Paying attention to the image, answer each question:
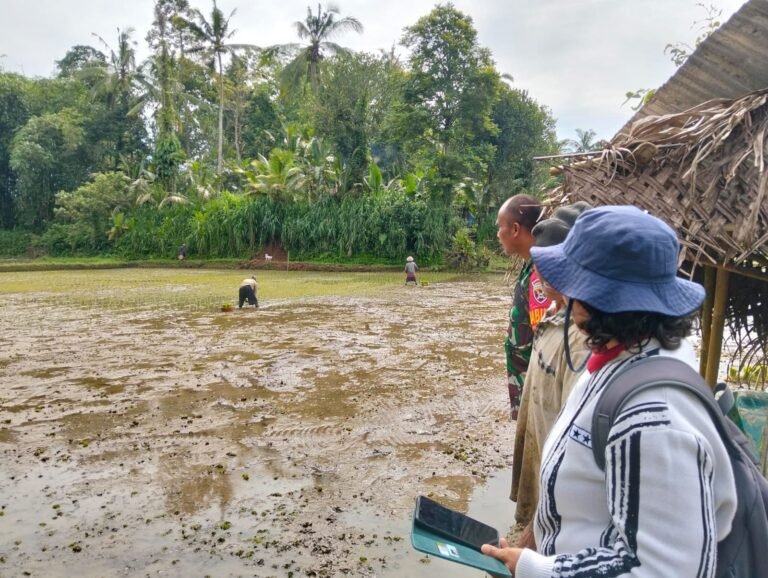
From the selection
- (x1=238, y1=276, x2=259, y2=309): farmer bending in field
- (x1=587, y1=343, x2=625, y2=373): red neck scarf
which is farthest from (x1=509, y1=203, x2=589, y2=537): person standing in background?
(x1=238, y1=276, x2=259, y2=309): farmer bending in field

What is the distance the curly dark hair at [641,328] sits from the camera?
3.57 feet

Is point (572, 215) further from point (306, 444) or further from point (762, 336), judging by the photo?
point (306, 444)

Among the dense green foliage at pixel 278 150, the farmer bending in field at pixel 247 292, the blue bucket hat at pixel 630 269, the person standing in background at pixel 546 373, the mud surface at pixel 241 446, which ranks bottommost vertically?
the mud surface at pixel 241 446

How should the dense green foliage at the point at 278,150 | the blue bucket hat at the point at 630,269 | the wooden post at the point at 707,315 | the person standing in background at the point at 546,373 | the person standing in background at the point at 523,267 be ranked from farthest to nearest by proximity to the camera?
the dense green foliage at the point at 278,150
the wooden post at the point at 707,315
the person standing in background at the point at 523,267
the person standing in background at the point at 546,373
the blue bucket hat at the point at 630,269

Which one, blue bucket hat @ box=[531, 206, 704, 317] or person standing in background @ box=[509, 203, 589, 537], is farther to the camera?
person standing in background @ box=[509, 203, 589, 537]

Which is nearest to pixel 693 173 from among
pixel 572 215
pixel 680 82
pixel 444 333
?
pixel 572 215

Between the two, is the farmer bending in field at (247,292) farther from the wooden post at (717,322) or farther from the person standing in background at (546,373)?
the wooden post at (717,322)

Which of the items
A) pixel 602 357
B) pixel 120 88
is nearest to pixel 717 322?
pixel 602 357

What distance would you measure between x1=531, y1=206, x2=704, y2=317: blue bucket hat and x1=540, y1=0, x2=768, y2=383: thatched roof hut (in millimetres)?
1291

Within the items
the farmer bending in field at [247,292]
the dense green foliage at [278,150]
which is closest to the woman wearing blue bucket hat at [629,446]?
the farmer bending in field at [247,292]

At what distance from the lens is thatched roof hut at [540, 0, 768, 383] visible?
2312mm

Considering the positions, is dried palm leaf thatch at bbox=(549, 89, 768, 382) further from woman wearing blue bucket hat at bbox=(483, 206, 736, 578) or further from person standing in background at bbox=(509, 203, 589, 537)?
woman wearing blue bucket hat at bbox=(483, 206, 736, 578)

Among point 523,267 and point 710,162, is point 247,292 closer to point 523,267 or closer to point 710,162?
point 523,267

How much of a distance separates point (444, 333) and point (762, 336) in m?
6.45
